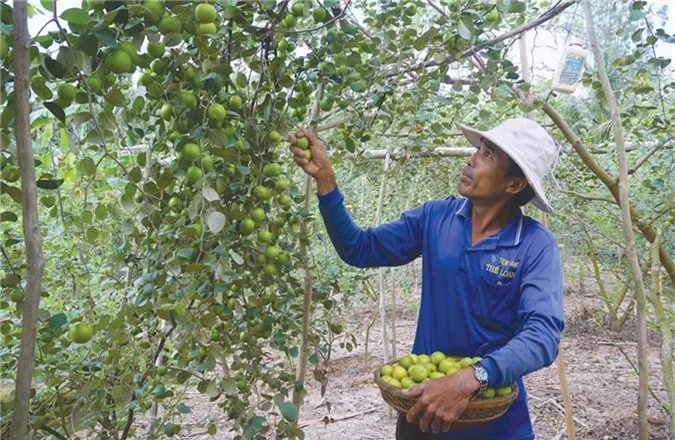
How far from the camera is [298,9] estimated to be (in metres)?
1.27

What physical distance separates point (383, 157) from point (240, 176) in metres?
2.44

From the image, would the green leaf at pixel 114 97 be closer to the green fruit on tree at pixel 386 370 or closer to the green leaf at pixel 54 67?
the green leaf at pixel 54 67

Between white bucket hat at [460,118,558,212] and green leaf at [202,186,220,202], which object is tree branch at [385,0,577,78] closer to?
white bucket hat at [460,118,558,212]

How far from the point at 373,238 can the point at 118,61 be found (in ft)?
3.82

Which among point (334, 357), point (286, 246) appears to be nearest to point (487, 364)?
point (286, 246)

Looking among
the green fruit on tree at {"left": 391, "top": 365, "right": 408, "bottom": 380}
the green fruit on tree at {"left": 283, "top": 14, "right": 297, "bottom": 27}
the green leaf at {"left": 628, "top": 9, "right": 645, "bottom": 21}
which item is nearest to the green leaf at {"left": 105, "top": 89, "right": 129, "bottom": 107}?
the green fruit on tree at {"left": 283, "top": 14, "right": 297, "bottom": 27}

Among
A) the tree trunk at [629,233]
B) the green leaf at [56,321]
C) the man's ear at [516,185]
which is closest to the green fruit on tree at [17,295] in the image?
the green leaf at [56,321]

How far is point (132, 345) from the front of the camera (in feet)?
4.49

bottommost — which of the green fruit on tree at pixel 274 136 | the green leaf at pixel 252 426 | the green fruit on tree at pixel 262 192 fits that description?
the green leaf at pixel 252 426

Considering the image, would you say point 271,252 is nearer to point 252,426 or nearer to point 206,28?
point 252,426

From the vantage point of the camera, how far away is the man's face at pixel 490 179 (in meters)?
1.63

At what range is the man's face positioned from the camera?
5.36ft

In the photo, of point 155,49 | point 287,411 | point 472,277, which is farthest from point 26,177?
point 472,277

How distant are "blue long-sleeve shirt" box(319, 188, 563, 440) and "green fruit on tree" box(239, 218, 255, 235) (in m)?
0.46
